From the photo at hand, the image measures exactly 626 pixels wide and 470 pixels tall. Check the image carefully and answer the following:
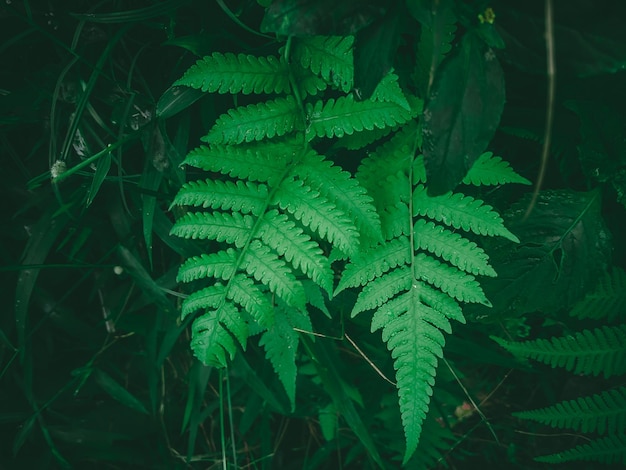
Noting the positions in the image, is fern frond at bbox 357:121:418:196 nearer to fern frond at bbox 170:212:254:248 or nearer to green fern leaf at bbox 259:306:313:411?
fern frond at bbox 170:212:254:248

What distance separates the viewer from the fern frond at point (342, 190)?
107 centimetres

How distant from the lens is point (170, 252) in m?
1.74

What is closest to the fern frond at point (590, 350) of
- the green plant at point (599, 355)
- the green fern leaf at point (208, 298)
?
the green plant at point (599, 355)

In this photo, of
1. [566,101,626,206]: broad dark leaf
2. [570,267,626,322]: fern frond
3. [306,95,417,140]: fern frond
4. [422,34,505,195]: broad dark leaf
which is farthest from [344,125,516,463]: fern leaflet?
[570,267,626,322]: fern frond

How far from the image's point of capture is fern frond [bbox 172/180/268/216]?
112 centimetres

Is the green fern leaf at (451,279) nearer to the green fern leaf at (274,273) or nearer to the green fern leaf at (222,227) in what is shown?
the green fern leaf at (274,273)

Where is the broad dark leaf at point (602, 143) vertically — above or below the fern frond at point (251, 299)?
above

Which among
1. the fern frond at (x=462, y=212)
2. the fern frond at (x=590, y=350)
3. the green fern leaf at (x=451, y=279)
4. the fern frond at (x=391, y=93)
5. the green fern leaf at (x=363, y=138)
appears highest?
the fern frond at (x=391, y=93)

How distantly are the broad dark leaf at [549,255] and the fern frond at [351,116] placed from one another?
0.40m

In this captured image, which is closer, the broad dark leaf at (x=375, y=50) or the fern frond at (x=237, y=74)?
the broad dark leaf at (x=375, y=50)

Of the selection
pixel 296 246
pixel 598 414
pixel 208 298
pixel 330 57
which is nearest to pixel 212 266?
pixel 208 298

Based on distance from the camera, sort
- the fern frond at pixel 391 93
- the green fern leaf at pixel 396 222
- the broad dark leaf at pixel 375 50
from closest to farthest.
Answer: the broad dark leaf at pixel 375 50, the fern frond at pixel 391 93, the green fern leaf at pixel 396 222

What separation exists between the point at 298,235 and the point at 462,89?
0.45 m

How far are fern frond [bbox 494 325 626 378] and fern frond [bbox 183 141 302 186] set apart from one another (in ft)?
2.45
